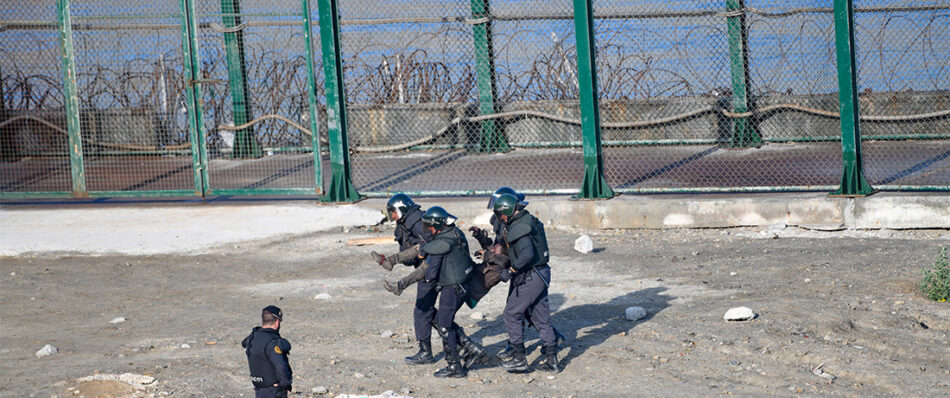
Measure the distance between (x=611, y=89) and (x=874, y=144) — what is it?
3788 mm

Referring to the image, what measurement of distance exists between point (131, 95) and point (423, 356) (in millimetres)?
8221

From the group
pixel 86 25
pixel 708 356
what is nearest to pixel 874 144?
pixel 708 356

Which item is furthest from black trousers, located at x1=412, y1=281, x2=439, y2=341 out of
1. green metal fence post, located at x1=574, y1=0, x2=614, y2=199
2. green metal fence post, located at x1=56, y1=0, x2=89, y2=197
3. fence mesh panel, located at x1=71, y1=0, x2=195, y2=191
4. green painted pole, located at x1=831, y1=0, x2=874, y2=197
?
green metal fence post, located at x1=56, y1=0, x2=89, y2=197

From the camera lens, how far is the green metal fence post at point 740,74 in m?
14.1

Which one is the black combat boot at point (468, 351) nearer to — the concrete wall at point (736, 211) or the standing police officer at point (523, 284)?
the standing police officer at point (523, 284)

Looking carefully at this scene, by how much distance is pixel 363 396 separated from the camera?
6082 mm

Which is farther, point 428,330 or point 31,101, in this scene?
point 31,101

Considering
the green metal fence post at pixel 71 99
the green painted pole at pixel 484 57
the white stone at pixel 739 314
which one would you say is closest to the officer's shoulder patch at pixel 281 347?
the white stone at pixel 739 314

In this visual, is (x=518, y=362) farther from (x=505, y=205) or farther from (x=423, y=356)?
(x=505, y=205)

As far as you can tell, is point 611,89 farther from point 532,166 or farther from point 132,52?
point 132,52

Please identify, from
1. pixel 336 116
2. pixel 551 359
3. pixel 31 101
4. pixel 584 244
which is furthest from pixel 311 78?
pixel 551 359

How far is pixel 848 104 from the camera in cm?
1074

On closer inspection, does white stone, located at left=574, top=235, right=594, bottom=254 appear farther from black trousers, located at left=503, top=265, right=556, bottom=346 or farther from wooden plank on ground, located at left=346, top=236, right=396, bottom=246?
black trousers, located at left=503, top=265, right=556, bottom=346

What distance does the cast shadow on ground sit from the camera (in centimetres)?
716
